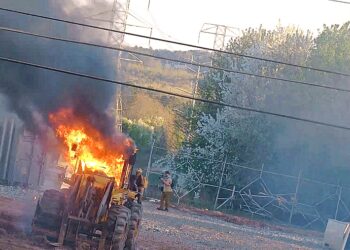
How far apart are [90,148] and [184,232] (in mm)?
7523

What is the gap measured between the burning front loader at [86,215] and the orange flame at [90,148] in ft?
3.67

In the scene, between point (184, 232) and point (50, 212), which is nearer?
point (50, 212)

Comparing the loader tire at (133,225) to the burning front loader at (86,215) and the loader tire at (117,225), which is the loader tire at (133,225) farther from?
the loader tire at (117,225)

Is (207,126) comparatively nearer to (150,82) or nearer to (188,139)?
(188,139)

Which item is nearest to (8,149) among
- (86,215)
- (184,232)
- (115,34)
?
(184,232)

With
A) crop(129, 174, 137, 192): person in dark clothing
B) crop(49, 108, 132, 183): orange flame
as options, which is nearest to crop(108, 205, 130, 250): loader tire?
crop(49, 108, 132, 183): orange flame

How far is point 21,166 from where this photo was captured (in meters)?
27.7

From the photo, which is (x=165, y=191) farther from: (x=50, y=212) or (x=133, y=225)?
(x=50, y=212)

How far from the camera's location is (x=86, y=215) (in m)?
14.4

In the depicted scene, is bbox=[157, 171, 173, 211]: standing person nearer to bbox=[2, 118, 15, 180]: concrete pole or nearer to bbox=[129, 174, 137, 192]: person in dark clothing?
bbox=[2, 118, 15, 180]: concrete pole

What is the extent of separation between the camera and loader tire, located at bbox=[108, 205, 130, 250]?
14336mm

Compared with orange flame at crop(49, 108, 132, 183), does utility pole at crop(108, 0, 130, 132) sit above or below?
above

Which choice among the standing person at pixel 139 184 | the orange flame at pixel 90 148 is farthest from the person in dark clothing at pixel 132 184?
the orange flame at pixel 90 148

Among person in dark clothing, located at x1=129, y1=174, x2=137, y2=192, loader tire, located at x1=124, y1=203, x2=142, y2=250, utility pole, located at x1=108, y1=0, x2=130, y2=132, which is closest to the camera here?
loader tire, located at x1=124, y1=203, x2=142, y2=250
